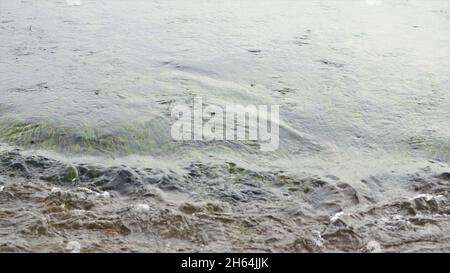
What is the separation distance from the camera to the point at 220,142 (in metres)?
6.84

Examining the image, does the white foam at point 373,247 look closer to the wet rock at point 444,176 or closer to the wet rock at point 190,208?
the wet rock at point 190,208

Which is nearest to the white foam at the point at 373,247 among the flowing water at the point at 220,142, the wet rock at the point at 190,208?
the flowing water at the point at 220,142

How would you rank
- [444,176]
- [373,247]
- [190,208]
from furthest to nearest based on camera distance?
[444,176] → [190,208] → [373,247]

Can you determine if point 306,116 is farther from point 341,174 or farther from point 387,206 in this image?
point 387,206

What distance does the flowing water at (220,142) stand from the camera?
16.3 ft

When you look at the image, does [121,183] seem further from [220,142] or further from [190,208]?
[220,142]

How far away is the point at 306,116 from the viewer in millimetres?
7789

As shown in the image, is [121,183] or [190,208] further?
[121,183]

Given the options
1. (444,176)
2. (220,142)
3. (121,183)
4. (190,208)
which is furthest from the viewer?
(220,142)

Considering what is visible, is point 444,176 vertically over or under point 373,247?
under

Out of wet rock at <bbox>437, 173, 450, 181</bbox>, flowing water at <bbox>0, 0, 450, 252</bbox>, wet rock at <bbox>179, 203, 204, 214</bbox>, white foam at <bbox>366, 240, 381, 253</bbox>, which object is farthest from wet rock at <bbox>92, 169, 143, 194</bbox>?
wet rock at <bbox>437, 173, 450, 181</bbox>


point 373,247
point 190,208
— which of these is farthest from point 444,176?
point 190,208

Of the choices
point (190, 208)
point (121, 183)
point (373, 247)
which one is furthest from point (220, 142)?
point (373, 247)

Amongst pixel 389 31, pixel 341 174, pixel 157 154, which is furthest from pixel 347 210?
pixel 389 31
